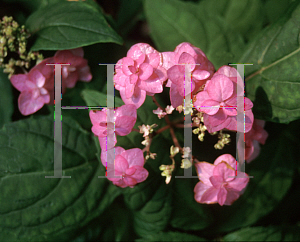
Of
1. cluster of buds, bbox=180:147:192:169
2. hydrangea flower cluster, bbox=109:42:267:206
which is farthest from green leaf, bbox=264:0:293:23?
cluster of buds, bbox=180:147:192:169

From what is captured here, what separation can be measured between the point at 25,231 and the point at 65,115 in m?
0.43

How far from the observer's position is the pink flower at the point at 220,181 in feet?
2.37

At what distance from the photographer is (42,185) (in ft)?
3.01

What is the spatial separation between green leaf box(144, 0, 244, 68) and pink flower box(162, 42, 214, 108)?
50 centimetres

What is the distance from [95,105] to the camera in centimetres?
88

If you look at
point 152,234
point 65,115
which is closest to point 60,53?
point 65,115

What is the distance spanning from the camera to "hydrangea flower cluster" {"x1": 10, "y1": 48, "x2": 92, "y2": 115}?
3.04ft

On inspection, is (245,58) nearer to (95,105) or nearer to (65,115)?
(95,105)

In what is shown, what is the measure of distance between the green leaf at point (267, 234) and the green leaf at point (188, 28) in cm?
75

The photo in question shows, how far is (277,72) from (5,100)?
3.30 feet

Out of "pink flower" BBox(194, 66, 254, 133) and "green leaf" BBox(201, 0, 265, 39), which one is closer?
"pink flower" BBox(194, 66, 254, 133)

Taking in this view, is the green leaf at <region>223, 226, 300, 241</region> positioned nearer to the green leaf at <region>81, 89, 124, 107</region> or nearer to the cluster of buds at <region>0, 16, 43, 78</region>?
the green leaf at <region>81, 89, 124, 107</region>

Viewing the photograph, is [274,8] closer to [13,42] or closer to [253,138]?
[253,138]

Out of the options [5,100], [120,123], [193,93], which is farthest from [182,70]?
[5,100]
